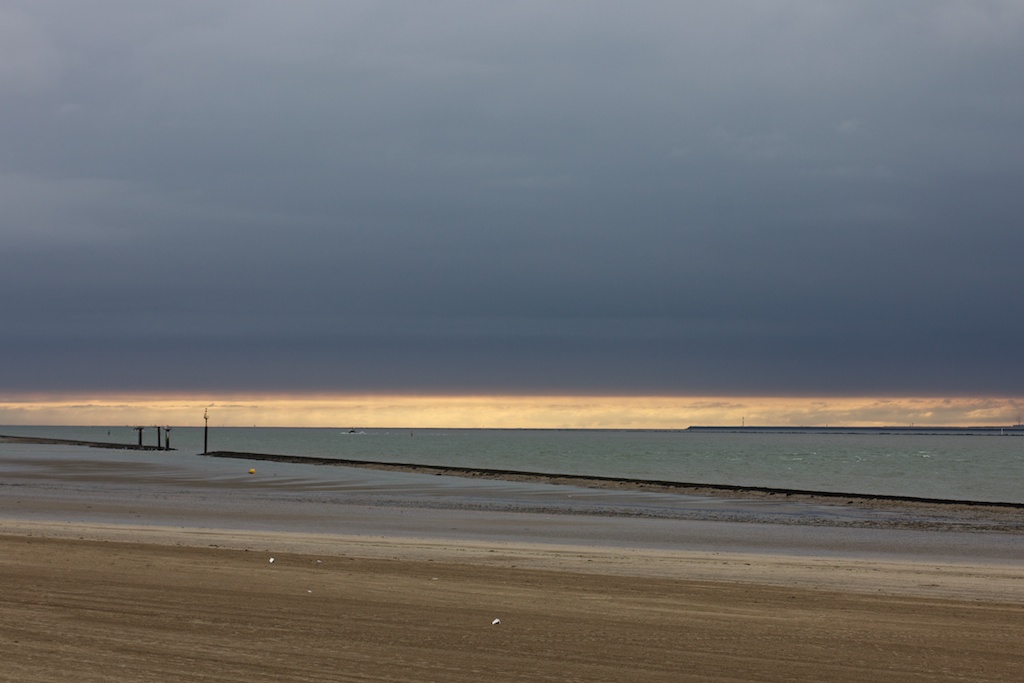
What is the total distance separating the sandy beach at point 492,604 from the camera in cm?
1003

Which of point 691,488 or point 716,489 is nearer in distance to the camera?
point 716,489

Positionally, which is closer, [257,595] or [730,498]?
[257,595]

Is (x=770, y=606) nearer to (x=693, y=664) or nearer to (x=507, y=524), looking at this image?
(x=693, y=664)

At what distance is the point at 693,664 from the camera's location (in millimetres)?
10250

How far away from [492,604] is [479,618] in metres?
1.13

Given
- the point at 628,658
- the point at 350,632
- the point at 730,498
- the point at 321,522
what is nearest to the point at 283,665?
the point at 350,632

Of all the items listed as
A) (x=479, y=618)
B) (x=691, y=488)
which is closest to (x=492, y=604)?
(x=479, y=618)

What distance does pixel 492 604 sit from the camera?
13805 millimetres

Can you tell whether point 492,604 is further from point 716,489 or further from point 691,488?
point 691,488

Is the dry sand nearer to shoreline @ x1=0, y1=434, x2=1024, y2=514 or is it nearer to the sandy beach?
the sandy beach

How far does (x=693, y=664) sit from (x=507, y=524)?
21.6m

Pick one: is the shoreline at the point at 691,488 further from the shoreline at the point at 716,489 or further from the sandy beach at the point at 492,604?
the sandy beach at the point at 492,604

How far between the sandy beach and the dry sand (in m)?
0.05

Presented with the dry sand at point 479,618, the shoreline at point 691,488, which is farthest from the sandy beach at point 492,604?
the shoreline at point 691,488
